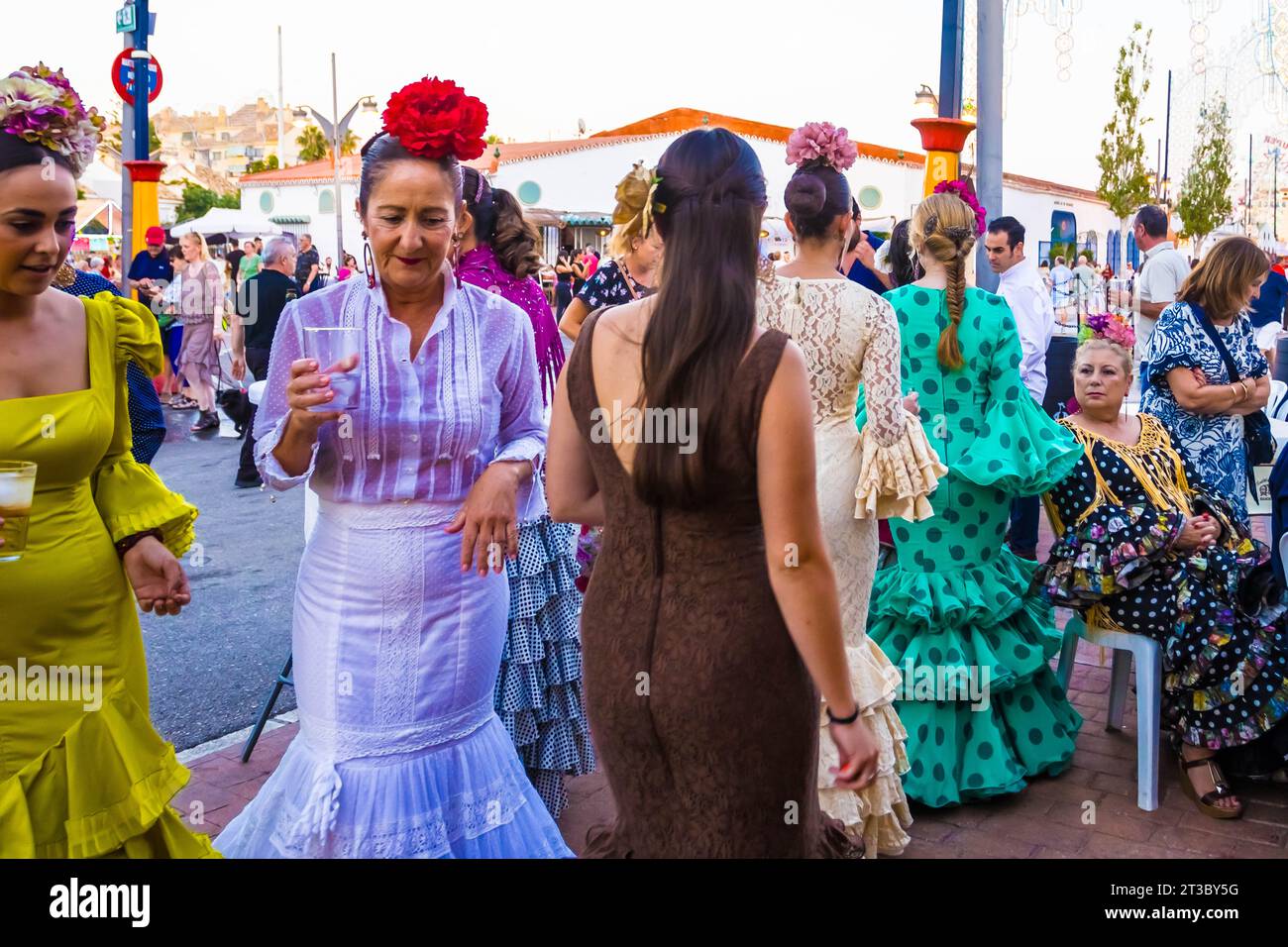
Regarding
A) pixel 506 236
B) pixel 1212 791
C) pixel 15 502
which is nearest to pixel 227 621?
pixel 506 236

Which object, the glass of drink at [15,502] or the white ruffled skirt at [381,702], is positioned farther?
the white ruffled skirt at [381,702]

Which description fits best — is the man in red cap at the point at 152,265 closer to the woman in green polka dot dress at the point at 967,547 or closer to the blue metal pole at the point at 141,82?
the blue metal pole at the point at 141,82

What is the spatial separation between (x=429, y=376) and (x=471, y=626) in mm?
613

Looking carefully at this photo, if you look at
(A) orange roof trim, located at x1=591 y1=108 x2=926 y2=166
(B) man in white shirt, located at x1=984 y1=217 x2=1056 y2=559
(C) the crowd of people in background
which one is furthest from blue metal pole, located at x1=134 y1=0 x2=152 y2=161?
(A) orange roof trim, located at x1=591 y1=108 x2=926 y2=166

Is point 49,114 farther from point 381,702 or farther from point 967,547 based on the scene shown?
point 967,547

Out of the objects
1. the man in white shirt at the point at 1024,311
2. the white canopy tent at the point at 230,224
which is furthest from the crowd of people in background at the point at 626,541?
the white canopy tent at the point at 230,224

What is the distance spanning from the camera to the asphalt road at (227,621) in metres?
4.98

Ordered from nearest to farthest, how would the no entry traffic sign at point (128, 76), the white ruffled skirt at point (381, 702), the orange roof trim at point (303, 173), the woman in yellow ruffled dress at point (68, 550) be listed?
the woman in yellow ruffled dress at point (68, 550) < the white ruffled skirt at point (381, 702) < the no entry traffic sign at point (128, 76) < the orange roof trim at point (303, 173)

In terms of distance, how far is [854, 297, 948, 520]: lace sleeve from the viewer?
3.73 meters

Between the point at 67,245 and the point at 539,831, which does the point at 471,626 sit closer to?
the point at 539,831

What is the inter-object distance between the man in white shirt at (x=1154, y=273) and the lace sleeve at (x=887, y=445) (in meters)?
4.37

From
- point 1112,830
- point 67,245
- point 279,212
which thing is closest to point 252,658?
point 67,245

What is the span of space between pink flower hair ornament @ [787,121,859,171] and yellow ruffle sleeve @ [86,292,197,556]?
7.64 ft

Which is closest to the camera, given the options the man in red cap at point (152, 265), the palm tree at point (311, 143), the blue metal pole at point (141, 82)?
the blue metal pole at point (141, 82)
